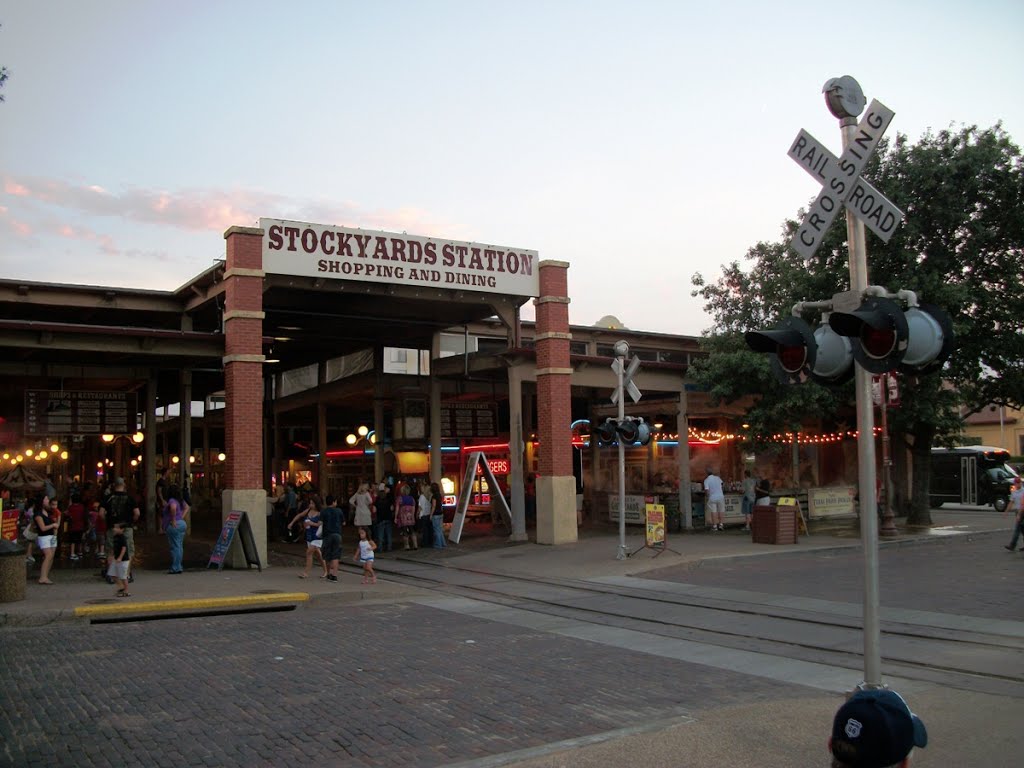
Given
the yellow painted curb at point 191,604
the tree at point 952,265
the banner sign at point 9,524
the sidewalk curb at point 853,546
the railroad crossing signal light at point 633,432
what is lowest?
the sidewalk curb at point 853,546

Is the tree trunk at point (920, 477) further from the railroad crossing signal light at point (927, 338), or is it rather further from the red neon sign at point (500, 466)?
the railroad crossing signal light at point (927, 338)

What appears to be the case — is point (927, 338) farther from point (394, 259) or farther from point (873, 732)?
point (394, 259)

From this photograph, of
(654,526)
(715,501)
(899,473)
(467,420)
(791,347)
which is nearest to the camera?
(791,347)

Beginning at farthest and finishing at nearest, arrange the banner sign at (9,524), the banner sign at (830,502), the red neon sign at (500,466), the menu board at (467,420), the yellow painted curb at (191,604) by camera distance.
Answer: the red neon sign at (500,466), the menu board at (467,420), the banner sign at (830,502), the banner sign at (9,524), the yellow painted curb at (191,604)

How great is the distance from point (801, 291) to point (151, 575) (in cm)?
1756

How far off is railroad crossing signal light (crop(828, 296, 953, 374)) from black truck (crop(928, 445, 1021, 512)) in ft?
120

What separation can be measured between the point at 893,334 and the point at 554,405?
19524 mm

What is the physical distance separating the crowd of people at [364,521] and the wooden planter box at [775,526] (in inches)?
318

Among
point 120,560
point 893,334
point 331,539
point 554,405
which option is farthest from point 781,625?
point 554,405

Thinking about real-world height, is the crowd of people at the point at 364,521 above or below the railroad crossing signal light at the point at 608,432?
below

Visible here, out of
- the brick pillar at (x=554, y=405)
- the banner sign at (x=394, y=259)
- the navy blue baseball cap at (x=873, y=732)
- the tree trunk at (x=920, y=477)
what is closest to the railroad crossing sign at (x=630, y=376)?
the brick pillar at (x=554, y=405)

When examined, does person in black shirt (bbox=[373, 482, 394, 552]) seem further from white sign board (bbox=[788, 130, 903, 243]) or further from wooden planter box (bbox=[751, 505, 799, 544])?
white sign board (bbox=[788, 130, 903, 243])

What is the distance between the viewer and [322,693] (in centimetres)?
872

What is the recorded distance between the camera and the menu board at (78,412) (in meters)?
24.2
